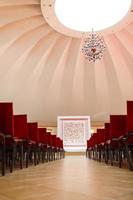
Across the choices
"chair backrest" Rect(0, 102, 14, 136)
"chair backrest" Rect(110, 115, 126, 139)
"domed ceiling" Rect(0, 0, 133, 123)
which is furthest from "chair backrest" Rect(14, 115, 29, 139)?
"domed ceiling" Rect(0, 0, 133, 123)

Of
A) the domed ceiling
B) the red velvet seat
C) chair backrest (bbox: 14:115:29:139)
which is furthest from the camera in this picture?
the domed ceiling

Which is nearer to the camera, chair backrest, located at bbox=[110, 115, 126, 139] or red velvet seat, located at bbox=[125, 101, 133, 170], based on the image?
red velvet seat, located at bbox=[125, 101, 133, 170]

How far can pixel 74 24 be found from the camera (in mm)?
14961

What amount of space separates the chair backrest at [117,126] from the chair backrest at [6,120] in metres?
2.22

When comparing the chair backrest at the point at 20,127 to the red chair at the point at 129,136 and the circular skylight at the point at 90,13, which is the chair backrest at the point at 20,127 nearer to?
the red chair at the point at 129,136

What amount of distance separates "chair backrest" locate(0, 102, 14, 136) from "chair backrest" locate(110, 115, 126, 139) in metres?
2.22

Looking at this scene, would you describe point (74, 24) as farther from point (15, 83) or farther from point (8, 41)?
point (15, 83)

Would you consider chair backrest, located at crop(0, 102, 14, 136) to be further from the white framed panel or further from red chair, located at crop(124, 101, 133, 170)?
the white framed panel

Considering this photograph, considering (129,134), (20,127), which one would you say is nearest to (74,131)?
(20,127)

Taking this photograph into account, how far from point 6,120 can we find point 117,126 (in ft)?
7.93

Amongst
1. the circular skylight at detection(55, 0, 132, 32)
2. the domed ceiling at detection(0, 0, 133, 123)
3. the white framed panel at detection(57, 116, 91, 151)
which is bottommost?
the white framed panel at detection(57, 116, 91, 151)

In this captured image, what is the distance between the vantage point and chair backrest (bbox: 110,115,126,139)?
19.4 feet

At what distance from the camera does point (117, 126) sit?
6.01m

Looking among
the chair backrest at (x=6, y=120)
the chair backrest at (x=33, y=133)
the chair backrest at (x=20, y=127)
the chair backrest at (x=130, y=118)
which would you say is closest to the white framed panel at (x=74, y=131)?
the chair backrest at (x=33, y=133)
